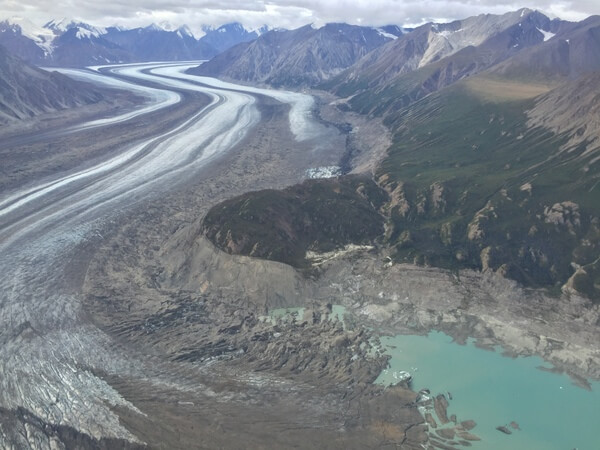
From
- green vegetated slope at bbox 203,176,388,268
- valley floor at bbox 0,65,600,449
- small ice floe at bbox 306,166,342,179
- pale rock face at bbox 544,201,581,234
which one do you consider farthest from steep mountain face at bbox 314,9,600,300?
small ice floe at bbox 306,166,342,179

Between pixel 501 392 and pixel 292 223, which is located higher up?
pixel 292 223

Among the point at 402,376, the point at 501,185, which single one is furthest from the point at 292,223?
the point at 501,185

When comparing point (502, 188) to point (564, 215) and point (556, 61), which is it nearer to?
point (564, 215)

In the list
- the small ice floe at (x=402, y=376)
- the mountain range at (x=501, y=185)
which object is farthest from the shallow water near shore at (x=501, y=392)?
the mountain range at (x=501, y=185)

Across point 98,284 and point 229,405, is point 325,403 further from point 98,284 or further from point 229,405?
point 98,284

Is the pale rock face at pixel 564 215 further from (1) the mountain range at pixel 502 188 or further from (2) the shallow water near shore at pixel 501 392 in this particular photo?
(2) the shallow water near shore at pixel 501 392

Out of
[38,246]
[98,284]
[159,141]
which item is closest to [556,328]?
[98,284]

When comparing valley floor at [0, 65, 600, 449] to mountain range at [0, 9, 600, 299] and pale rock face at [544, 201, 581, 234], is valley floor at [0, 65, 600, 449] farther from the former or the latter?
pale rock face at [544, 201, 581, 234]
